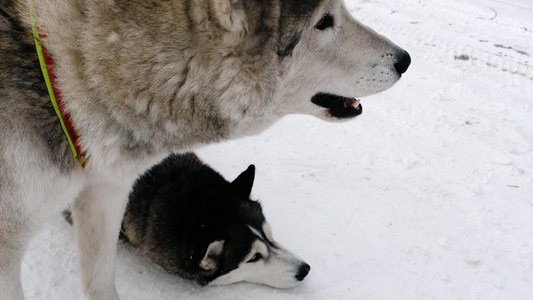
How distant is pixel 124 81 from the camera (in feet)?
5.79

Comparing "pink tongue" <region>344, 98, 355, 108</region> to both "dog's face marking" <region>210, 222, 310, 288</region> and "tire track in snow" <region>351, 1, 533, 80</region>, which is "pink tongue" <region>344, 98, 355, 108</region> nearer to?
"dog's face marking" <region>210, 222, 310, 288</region>

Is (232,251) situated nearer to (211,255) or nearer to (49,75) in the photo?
(211,255)

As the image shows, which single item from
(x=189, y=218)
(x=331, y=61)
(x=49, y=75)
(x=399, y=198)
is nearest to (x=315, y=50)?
(x=331, y=61)

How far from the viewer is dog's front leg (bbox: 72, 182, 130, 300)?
2260 millimetres

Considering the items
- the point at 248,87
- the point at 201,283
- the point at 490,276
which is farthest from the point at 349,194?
the point at 248,87

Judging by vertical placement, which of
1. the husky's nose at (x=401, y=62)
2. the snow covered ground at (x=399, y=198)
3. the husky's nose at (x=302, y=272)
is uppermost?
the husky's nose at (x=401, y=62)

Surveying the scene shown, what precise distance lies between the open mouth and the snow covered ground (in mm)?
1212

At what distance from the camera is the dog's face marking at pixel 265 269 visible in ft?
9.22

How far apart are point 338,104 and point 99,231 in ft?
4.68

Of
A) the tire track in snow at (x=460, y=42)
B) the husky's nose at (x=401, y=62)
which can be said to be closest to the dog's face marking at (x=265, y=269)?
the husky's nose at (x=401, y=62)

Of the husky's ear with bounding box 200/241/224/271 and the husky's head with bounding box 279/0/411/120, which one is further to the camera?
the husky's ear with bounding box 200/241/224/271

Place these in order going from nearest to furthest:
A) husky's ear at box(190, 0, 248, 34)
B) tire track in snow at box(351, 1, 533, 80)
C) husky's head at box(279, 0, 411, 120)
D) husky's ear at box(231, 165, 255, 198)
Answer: husky's ear at box(190, 0, 248, 34), husky's head at box(279, 0, 411, 120), husky's ear at box(231, 165, 255, 198), tire track in snow at box(351, 1, 533, 80)

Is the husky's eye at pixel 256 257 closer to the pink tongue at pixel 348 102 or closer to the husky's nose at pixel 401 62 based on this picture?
the pink tongue at pixel 348 102

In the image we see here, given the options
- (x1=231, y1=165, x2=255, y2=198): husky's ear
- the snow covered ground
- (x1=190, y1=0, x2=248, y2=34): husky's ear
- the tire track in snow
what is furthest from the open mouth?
the tire track in snow
